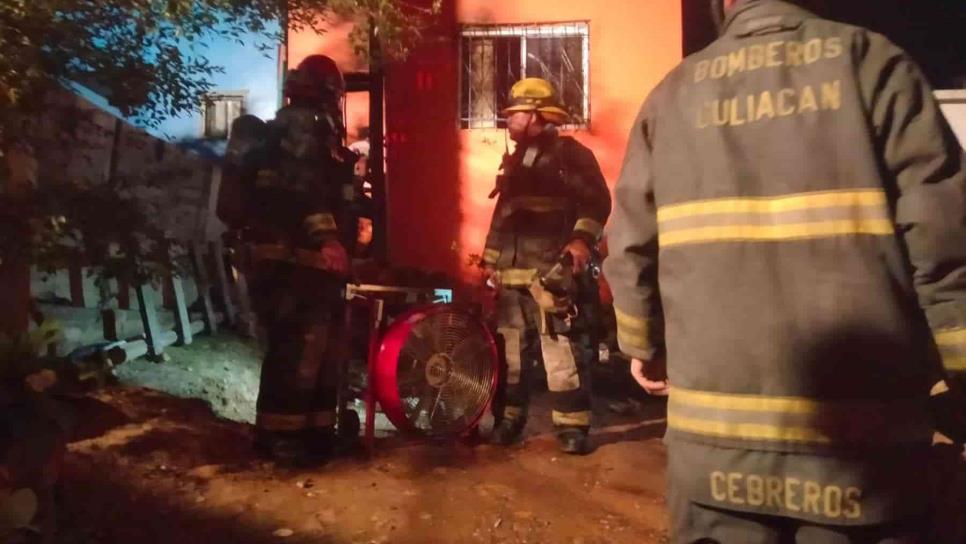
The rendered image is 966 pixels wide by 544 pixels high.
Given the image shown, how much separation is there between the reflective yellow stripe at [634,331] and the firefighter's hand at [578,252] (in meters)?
2.50

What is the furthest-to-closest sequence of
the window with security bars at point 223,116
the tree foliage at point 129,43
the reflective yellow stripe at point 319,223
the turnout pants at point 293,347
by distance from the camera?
the window with security bars at point 223,116 → the turnout pants at point 293,347 → the reflective yellow stripe at point 319,223 → the tree foliage at point 129,43

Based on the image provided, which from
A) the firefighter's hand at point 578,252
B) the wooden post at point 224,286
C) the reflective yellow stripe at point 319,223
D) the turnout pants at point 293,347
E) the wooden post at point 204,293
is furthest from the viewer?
the wooden post at point 224,286

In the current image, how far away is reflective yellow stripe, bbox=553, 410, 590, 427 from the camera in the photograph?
461 centimetres

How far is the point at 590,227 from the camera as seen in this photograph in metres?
4.50

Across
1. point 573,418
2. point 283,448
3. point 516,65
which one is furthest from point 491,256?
point 516,65

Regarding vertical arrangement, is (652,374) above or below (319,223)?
below

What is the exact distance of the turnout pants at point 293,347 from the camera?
13.6ft

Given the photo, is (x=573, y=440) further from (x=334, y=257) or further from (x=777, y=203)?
(x=777, y=203)

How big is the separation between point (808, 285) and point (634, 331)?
445mm

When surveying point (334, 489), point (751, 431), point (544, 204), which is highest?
point (544, 204)

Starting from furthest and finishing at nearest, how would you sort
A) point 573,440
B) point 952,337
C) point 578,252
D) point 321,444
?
point 573,440, point 578,252, point 321,444, point 952,337

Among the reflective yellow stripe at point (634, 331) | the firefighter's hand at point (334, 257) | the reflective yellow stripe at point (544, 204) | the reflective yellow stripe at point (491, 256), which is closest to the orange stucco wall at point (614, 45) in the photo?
the reflective yellow stripe at point (544, 204)

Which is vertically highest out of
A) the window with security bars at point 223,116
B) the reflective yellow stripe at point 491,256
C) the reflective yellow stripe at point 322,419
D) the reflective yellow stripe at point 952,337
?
the window with security bars at point 223,116

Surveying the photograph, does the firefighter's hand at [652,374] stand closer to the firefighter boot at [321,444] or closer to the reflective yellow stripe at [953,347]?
the reflective yellow stripe at [953,347]
